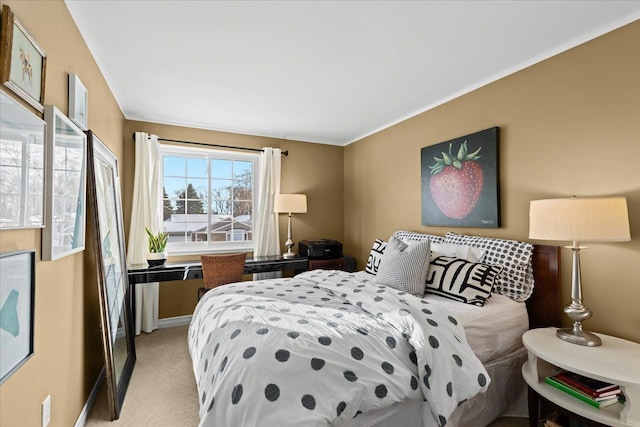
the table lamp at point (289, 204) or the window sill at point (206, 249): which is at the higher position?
the table lamp at point (289, 204)

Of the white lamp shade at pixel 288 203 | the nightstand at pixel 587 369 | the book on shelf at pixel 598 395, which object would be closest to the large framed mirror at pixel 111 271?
the white lamp shade at pixel 288 203

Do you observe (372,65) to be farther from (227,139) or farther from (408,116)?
(227,139)

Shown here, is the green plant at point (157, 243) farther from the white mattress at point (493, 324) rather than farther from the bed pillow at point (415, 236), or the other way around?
the white mattress at point (493, 324)

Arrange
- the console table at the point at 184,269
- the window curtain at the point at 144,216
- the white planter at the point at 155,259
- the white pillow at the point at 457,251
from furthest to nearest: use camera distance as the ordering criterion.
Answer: the window curtain at the point at 144,216 → the white planter at the point at 155,259 → the console table at the point at 184,269 → the white pillow at the point at 457,251

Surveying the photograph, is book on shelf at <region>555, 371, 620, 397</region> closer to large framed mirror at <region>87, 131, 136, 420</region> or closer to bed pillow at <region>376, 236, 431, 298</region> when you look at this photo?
bed pillow at <region>376, 236, 431, 298</region>

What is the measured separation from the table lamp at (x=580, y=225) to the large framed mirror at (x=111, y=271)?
280cm

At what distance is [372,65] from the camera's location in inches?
94.3

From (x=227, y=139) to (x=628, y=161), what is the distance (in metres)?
3.83

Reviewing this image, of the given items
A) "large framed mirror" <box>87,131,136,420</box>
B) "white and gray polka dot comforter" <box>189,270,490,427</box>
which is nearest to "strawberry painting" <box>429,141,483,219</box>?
"white and gray polka dot comforter" <box>189,270,490,427</box>

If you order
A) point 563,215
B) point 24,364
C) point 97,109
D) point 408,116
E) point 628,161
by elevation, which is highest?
point 408,116

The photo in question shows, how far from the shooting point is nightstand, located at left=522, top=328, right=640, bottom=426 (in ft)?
4.60

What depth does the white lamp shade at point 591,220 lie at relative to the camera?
164cm

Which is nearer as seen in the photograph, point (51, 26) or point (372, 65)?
point (51, 26)

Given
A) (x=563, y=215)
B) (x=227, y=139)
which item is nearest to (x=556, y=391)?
(x=563, y=215)
